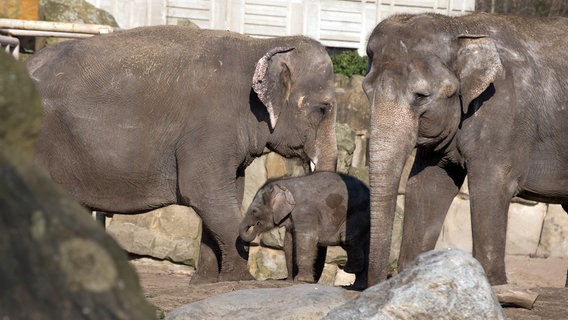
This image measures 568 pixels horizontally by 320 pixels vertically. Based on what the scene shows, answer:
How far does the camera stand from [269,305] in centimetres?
535

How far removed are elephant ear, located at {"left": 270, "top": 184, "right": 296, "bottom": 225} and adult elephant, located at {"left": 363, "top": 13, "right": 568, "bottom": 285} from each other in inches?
104

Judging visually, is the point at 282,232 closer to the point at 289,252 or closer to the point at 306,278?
the point at 289,252

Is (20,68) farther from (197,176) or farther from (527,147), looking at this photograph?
(197,176)

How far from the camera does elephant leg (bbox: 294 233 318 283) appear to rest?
9.31m

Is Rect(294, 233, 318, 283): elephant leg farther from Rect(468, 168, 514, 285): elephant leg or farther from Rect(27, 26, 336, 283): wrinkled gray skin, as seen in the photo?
Rect(468, 168, 514, 285): elephant leg

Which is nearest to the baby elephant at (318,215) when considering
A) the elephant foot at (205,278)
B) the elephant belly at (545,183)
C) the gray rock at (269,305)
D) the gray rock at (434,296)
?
the elephant foot at (205,278)

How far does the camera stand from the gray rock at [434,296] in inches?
181

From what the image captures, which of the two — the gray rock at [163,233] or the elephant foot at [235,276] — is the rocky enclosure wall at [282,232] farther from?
the elephant foot at [235,276]

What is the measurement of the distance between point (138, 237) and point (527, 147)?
6829 mm

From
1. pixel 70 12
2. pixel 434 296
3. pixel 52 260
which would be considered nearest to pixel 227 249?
pixel 434 296

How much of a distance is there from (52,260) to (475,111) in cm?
504

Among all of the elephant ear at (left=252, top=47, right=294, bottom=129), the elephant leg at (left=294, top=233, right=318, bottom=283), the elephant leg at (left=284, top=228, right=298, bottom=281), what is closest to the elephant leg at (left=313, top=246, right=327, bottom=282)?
the elephant leg at (left=294, top=233, right=318, bottom=283)

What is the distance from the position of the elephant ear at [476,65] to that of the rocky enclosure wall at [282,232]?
558cm

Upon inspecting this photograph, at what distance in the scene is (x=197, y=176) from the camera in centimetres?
825
